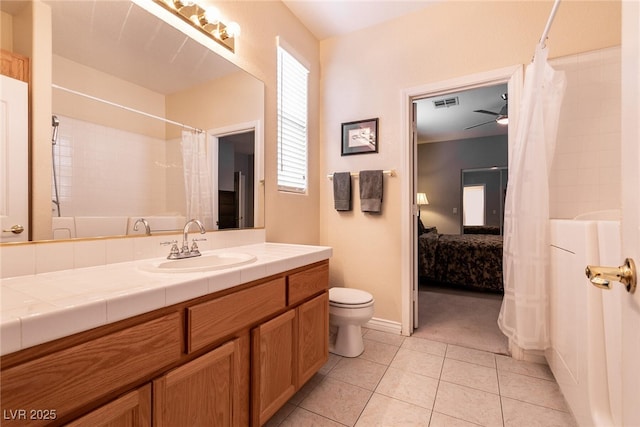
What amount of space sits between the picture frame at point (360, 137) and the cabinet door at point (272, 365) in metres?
1.67

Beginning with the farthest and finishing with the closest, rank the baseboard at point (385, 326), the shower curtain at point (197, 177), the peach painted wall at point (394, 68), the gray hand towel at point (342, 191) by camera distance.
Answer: the gray hand towel at point (342, 191) < the baseboard at point (385, 326) < the peach painted wall at point (394, 68) < the shower curtain at point (197, 177)

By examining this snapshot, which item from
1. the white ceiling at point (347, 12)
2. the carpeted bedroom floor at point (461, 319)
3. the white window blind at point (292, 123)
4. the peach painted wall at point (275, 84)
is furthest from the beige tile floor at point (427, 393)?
the white ceiling at point (347, 12)

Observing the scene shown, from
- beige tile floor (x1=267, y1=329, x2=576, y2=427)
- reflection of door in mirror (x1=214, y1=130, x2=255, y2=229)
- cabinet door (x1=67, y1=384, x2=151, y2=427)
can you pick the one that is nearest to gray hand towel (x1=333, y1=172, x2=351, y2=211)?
reflection of door in mirror (x1=214, y1=130, x2=255, y2=229)

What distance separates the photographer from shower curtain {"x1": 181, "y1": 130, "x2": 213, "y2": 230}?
5.15ft

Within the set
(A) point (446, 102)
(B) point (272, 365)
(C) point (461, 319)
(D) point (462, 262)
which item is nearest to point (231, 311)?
(B) point (272, 365)

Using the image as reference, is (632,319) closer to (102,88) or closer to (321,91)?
(102,88)

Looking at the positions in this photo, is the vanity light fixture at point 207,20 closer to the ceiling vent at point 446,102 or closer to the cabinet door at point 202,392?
the cabinet door at point 202,392

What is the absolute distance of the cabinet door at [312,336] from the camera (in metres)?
1.49

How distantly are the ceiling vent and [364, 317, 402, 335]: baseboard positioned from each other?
10.6 ft

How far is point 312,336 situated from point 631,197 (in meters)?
1.44

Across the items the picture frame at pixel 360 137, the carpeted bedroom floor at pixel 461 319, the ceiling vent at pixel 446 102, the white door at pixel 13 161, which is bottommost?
the carpeted bedroom floor at pixel 461 319

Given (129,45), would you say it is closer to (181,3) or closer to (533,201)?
(181,3)

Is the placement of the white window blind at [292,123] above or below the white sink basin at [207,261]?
above

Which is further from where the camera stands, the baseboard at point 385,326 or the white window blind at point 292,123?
the baseboard at point 385,326
